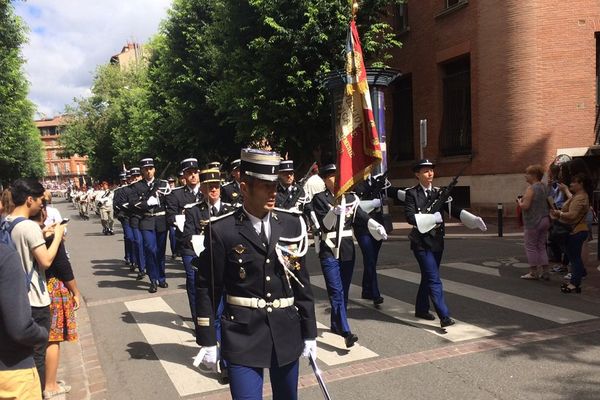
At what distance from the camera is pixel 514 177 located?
647 inches

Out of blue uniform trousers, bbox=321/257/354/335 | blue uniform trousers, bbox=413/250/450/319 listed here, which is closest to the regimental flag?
blue uniform trousers, bbox=321/257/354/335

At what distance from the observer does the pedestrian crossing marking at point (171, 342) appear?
15.6 feet

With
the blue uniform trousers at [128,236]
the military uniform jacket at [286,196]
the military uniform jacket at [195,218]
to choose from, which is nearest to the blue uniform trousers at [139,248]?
the blue uniform trousers at [128,236]

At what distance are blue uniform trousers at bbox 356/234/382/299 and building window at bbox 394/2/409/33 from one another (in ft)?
53.2

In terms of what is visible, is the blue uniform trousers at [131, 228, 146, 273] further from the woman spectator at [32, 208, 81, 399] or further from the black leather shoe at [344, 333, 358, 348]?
the black leather shoe at [344, 333, 358, 348]

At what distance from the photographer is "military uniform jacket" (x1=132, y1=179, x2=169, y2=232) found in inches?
369

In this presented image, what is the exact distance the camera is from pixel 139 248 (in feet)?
33.8

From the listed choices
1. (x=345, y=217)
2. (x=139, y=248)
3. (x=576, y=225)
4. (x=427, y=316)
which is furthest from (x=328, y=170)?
(x=139, y=248)

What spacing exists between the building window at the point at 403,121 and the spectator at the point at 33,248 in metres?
19.1

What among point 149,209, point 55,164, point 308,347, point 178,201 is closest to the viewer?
point 308,347

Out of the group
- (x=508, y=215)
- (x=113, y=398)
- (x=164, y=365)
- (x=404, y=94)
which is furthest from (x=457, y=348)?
(x=404, y=94)

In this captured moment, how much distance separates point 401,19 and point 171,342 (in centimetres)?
1930

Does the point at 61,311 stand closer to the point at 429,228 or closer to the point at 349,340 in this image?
the point at 349,340

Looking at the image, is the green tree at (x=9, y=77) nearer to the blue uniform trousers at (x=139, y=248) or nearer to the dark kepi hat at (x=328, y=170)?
the blue uniform trousers at (x=139, y=248)
